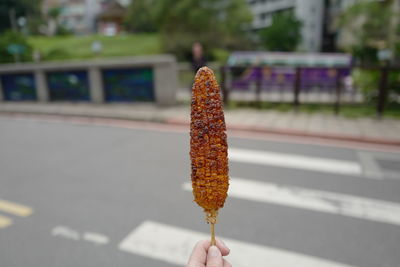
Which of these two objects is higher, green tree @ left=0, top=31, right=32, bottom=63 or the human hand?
green tree @ left=0, top=31, right=32, bottom=63

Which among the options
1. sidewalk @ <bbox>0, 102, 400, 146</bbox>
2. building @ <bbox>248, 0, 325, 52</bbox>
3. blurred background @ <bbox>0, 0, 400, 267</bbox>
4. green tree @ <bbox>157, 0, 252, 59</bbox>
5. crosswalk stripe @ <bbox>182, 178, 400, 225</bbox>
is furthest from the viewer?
building @ <bbox>248, 0, 325, 52</bbox>

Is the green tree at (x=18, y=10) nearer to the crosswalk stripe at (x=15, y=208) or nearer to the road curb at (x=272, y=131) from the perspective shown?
the road curb at (x=272, y=131)

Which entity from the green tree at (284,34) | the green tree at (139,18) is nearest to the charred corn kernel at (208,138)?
the green tree at (284,34)

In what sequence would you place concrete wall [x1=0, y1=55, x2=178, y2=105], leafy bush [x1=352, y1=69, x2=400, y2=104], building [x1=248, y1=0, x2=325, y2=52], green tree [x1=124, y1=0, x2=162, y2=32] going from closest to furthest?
leafy bush [x1=352, y1=69, x2=400, y2=104]
concrete wall [x1=0, y1=55, x2=178, y2=105]
building [x1=248, y1=0, x2=325, y2=52]
green tree [x1=124, y1=0, x2=162, y2=32]

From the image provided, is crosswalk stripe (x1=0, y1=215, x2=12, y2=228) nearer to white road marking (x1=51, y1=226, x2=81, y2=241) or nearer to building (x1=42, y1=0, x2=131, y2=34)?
white road marking (x1=51, y1=226, x2=81, y2=241)

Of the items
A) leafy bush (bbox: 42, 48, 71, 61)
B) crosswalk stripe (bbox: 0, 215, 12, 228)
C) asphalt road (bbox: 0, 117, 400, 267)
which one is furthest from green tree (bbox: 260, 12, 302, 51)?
crosswalk stripe (bbox: 0, 215, 12, 228)

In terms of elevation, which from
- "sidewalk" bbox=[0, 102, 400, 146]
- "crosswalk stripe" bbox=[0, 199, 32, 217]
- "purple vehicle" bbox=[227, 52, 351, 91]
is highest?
"purple vehicle" bbox=[227, 52, 351, 91]
